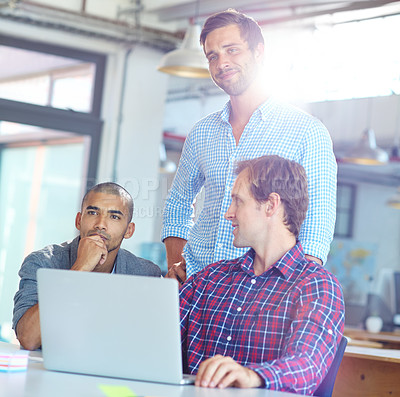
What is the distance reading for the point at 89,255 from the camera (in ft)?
7.04

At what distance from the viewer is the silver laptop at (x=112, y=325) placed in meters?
1.43

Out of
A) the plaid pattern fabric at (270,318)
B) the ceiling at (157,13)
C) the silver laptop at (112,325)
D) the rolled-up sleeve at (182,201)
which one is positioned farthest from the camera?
the ceiling at (157,13)

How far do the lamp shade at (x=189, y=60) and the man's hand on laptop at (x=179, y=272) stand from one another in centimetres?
215

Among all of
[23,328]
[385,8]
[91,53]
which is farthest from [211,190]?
[91,53]

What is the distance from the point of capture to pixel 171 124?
11.4m

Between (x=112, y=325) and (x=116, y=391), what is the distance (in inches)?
5.8

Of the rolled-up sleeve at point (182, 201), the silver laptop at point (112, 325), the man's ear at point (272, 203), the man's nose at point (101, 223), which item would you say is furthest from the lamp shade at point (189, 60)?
the silver laptop at point (112, 325)

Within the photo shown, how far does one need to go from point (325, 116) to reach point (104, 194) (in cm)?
828

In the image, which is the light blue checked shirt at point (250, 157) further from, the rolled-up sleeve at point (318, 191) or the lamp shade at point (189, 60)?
the lamp shade at point (189, 60)

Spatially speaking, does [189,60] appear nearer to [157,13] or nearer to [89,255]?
[89,255]

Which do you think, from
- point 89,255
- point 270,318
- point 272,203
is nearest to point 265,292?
point 270,318

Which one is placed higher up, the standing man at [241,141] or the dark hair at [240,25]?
the dark hair at [240,25]

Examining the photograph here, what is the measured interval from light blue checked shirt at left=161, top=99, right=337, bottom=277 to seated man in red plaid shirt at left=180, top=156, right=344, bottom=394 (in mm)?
271

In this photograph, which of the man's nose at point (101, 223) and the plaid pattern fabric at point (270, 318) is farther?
the man's nose at point (101, 223)
